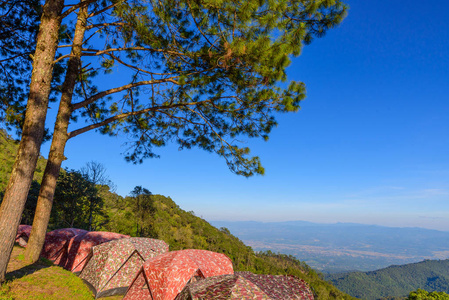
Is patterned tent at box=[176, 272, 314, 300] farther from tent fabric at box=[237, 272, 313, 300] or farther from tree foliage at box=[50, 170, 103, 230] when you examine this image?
tree foliage at box=[50, 170, 103, 230]

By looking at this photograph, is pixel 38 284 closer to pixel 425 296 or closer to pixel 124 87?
pixel 124 87

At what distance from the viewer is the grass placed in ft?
16.3

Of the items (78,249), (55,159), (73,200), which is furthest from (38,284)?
(73,200)

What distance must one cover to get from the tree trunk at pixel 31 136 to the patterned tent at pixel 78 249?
5.71 meters

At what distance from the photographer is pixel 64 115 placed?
23.9 feet

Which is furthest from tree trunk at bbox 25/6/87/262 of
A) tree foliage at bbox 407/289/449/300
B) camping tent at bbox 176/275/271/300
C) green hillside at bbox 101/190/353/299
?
tree foliage at bbox 407/289/449/300

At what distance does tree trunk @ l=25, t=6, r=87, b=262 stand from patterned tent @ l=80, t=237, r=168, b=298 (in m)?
1.80

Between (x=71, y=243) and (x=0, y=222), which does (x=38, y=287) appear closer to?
(x=0, y=222)

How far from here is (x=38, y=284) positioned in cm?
573

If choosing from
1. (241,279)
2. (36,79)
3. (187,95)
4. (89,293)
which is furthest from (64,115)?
(241,279)

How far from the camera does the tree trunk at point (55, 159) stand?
22.2ft

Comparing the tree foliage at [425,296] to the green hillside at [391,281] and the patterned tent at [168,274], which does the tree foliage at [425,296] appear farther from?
the green hillside at [391,281]

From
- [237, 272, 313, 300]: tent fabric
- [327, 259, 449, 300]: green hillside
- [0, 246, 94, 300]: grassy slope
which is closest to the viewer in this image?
[237, 272, 313, 300]: tent fabric

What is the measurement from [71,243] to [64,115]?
6.35 meters
